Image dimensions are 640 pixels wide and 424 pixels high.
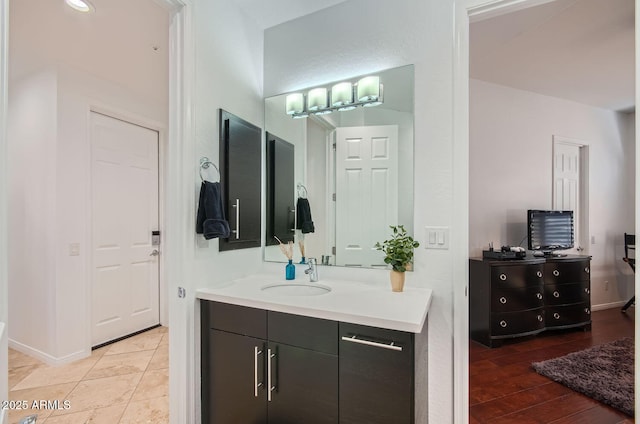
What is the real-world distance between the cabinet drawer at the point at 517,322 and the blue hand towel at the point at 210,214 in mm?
2701

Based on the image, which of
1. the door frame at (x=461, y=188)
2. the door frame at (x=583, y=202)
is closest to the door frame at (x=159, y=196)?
the door frame at (x=461, y=188)

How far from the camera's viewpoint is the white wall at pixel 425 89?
5.06ft

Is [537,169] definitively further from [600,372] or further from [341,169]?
[341,169]

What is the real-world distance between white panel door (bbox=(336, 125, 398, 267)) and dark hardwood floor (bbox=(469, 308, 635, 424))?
1.28m

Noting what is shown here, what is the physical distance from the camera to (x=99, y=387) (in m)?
2.16

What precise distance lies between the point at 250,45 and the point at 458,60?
1364 mm

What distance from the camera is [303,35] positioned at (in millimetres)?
2051

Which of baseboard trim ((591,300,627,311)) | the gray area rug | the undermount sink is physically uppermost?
the undermount sink

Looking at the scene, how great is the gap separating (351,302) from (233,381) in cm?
73

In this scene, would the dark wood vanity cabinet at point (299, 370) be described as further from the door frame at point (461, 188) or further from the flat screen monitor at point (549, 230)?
the flat screen monitor at point (549, 230)

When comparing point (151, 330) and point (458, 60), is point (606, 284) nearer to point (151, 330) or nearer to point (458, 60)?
point (458, 60)

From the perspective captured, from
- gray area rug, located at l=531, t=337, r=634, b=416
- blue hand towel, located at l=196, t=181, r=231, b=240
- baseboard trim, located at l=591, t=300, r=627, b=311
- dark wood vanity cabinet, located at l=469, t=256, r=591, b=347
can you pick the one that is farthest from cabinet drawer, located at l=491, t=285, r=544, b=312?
blue hand towel, located at l=196, t=181, r=231, b=240

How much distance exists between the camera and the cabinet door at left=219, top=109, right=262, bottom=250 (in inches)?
70.4

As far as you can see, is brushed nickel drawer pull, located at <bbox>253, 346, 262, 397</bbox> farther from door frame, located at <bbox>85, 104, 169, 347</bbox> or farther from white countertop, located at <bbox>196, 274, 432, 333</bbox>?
door frame, located at <bbox>85, 104, 169, 347</bbox>
